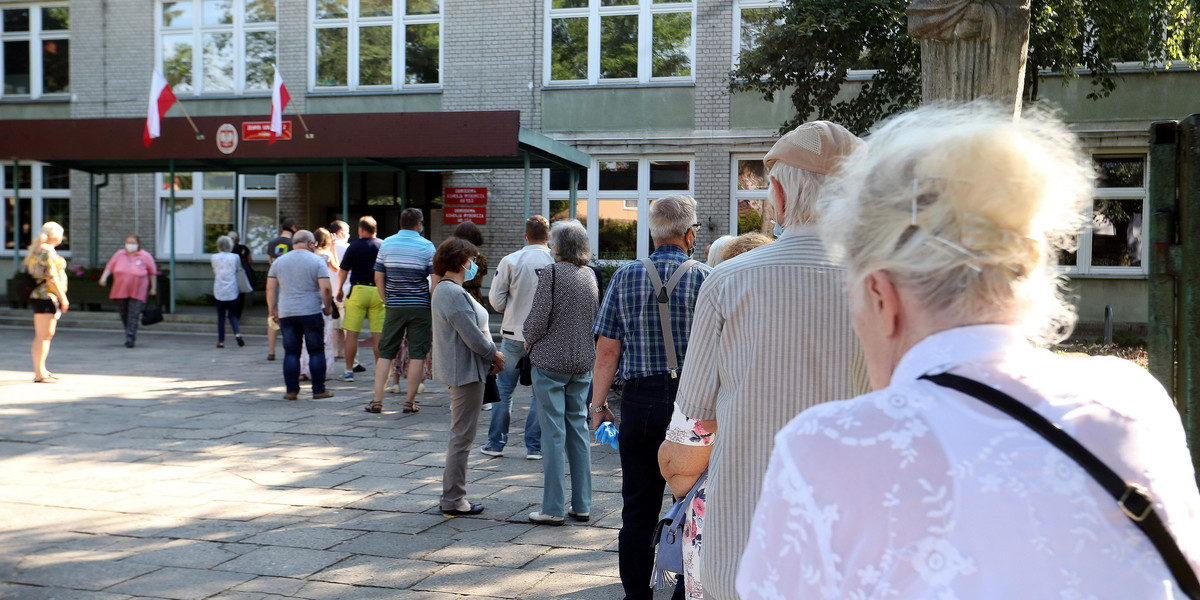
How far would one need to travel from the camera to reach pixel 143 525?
5.57m

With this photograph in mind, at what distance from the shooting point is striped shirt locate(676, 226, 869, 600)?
7.61 ft

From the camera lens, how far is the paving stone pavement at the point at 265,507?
4.63 meters

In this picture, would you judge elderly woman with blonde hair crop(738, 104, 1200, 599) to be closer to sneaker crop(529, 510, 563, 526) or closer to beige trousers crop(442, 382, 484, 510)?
sneaker crop(529, 510, 563, 526)

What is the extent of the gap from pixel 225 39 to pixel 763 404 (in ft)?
74.6

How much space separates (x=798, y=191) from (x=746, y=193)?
55.8 feet

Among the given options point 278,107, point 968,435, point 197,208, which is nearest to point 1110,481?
point 968,435

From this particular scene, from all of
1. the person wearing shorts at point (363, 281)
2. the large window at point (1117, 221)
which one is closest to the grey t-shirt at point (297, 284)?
the person wearing shorts at point (363, 281)

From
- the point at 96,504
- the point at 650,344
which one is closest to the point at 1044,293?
the point at 650,344

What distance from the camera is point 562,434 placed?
5.69 meters

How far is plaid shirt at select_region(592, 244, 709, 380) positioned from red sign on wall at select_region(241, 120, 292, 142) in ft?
47.5

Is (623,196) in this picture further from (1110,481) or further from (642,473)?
(1110,481)

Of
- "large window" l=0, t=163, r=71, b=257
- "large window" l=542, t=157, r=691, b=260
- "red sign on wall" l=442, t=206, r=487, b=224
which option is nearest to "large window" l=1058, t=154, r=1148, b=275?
"large window" l=542, t=157, r=691, b=260

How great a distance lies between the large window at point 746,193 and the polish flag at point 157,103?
10674 millimetres

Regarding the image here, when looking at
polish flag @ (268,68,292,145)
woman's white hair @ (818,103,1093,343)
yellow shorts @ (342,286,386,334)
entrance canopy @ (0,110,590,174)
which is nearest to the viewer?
woman's white hair @ (818,103,1093,343)
